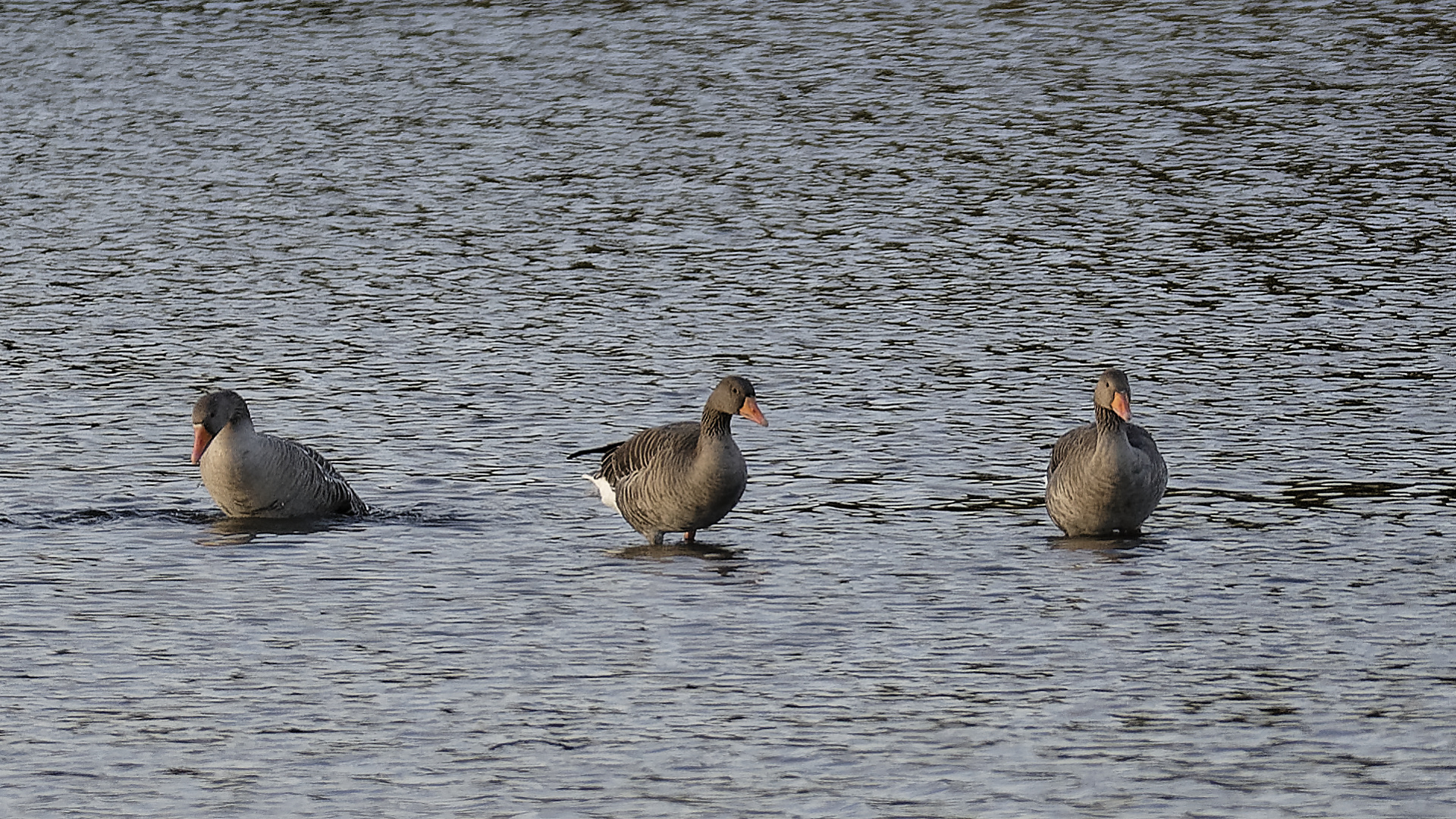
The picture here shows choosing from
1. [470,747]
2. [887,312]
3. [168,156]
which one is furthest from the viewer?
[168,156]

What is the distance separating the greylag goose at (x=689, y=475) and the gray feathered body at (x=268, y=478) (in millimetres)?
1632

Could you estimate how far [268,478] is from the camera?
13.2 m

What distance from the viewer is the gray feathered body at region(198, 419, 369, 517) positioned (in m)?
13.2

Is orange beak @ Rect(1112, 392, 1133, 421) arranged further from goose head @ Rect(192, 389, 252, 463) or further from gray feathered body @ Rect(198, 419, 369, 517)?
goose head @ Rect(192, 389, 252, 463)

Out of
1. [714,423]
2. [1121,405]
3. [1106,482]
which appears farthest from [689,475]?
[1121,405]

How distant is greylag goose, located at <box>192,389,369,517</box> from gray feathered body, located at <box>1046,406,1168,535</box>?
400 cm

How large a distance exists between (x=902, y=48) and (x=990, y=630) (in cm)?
2179

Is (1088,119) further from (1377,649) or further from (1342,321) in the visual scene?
(1377,649)

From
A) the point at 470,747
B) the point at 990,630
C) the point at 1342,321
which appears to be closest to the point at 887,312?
the point at 1342,321

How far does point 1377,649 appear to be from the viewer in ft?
33.7

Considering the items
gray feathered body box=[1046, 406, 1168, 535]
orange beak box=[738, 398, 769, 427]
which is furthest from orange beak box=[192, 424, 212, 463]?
gray feathered body box=[1046, 406, 1168, 535]

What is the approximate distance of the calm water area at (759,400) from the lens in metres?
9.11

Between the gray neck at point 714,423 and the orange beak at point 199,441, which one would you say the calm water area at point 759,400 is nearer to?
the orange beak at point 199,441

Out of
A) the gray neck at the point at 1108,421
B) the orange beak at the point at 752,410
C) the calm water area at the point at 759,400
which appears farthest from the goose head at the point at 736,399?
the gray neck at the point at 1108,421
